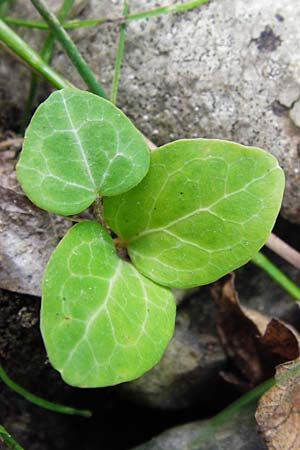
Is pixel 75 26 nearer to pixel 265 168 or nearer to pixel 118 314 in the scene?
pixel 265 168

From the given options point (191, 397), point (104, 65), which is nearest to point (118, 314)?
point (191, 397)

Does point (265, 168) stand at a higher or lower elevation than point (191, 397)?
higher

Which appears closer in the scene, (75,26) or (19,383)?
(19,383)

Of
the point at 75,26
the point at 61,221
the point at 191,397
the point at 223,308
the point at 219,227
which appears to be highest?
the point at 75,26

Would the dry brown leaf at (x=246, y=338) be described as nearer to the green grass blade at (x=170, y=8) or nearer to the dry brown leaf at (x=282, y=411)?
the dry brown leaf at (x=282, y=411)

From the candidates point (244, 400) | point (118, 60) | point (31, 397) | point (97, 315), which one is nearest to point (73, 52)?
point (118, 60)

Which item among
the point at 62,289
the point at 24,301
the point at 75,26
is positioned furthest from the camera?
the point at 75,26

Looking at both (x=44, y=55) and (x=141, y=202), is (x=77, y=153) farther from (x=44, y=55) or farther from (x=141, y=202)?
(x=44, y=55)
